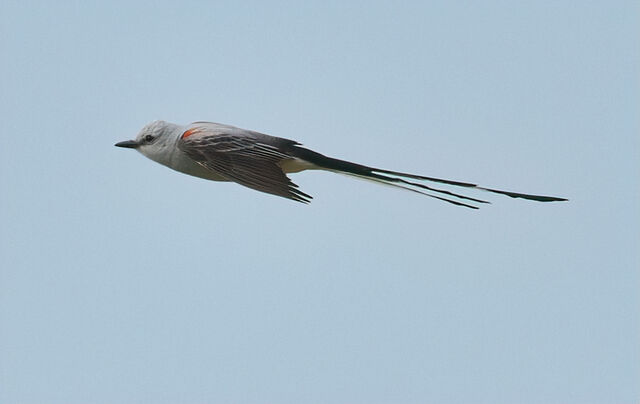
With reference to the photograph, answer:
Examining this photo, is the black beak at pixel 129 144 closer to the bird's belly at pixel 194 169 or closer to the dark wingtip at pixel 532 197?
the bird's belly at pixel 194 169

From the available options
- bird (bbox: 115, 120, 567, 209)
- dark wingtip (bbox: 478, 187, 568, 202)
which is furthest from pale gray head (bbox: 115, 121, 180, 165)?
dark wingtip (bbox: 478, 187, 568, 202)

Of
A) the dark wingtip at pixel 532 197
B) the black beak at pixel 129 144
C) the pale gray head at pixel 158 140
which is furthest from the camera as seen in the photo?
the black beak at pixel 129 144

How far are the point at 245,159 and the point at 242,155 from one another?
7cm

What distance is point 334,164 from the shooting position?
852 centimetres

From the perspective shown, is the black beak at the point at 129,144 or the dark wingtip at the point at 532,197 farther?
the black beak at the point at 129,144

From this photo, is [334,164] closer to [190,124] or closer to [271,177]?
[271,177]

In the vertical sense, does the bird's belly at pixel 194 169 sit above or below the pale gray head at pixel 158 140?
below

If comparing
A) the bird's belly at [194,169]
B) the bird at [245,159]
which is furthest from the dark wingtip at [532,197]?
the bird's belly at [194,169]

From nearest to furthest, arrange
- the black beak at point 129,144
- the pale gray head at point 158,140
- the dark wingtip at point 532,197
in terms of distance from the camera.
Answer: the dark wingtip at point 532,197, the pale gray head at point 158,140, the black beak at point 129,144

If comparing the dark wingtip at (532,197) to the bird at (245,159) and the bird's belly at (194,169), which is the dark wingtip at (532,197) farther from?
the bird's belly at (194,169)

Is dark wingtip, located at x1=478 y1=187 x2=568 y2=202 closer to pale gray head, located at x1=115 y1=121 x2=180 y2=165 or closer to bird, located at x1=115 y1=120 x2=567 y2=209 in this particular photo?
bird, located at x1=115 y1=120 x2=567 y2=209

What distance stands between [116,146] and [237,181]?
1.87 metres

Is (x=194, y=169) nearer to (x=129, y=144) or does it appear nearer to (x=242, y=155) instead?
(x=242, y=155)

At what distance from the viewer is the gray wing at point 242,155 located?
7872 millimetres
